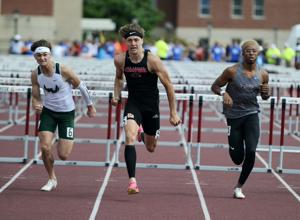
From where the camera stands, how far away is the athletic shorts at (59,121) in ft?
38.7

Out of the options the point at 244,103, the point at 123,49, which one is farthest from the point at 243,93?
the point at 123,49

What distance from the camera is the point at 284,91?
34000 millimetres

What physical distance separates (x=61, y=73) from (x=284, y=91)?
75.3ft

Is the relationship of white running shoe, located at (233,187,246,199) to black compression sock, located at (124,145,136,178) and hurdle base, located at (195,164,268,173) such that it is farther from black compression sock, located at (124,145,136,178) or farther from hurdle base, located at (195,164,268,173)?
hurdle base, located at (195,164,268,173)

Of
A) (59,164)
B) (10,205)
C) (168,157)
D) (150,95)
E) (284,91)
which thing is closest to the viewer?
(10,205)

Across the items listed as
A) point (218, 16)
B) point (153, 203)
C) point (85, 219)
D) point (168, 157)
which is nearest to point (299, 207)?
point (153, 203)

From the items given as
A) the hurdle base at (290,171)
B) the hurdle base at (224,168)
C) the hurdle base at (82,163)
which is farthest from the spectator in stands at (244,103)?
the hurdle base at (82,163)

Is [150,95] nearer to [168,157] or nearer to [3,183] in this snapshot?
[3,183]

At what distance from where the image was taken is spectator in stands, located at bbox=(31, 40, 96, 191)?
458 inches

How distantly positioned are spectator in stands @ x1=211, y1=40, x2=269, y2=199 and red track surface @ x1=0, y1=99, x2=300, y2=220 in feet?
1.88

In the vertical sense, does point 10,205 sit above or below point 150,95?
below

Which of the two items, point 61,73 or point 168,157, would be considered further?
point 168,157

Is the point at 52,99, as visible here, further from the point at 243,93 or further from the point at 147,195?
the point at 243,93

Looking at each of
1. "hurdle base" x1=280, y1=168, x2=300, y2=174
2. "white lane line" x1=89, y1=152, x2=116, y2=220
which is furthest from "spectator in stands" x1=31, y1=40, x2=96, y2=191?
"hurdle base" x1=280, y1=168, x2=300, y2=174
